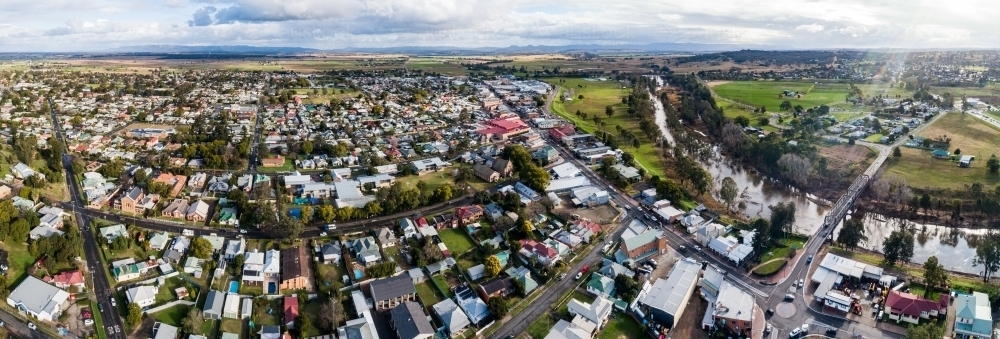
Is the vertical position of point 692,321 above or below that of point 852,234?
below

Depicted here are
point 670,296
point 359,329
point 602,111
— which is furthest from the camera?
point 602,111

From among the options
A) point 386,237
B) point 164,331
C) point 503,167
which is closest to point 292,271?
point 386,237

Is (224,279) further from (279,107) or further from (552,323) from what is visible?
(279,107)

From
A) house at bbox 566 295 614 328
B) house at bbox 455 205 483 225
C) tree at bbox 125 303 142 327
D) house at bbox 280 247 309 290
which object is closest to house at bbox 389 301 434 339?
house at bbox 280 247 309 290

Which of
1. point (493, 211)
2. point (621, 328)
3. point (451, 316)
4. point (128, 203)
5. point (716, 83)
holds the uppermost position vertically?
point (716, 83)

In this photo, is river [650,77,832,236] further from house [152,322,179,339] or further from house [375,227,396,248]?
house [152,322,179,339]

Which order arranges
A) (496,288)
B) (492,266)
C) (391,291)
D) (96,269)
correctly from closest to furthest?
(391,291)
(496,288)
(96,269)
(492,266)

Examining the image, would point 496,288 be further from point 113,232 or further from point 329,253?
point 113,232
